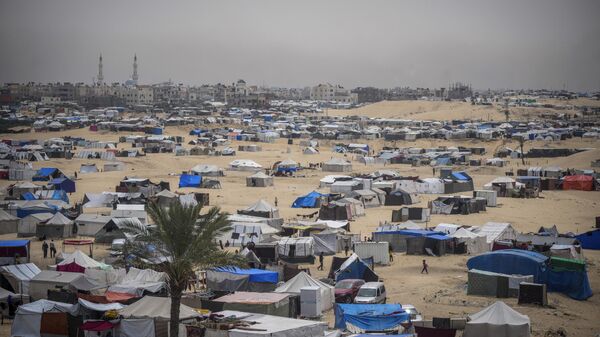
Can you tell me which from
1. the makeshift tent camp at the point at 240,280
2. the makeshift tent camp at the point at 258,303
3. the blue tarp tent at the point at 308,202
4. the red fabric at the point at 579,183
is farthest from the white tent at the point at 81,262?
the red fabric at the point at 579,183

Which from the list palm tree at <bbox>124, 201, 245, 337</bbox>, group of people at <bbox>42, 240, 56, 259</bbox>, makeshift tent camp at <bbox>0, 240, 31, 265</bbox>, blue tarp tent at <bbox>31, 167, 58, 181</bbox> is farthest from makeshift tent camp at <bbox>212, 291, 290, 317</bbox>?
blue tarp tent at <bbox>31, 167, 58, 181</bbox>

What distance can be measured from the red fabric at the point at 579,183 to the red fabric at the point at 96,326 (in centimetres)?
3455

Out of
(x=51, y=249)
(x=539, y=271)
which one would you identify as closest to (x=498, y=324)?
(x=539, y=271)

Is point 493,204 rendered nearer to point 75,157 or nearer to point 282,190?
point 282,190

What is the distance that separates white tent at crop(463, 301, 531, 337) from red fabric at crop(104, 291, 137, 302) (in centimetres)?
692

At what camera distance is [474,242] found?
24.3 metres

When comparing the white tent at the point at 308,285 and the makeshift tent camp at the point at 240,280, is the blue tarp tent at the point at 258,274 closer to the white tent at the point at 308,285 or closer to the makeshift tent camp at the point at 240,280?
the makeshift tent camp at the point at 240,280

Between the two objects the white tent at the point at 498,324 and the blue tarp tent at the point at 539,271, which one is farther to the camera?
the blue tarp tent at the point at 539,271

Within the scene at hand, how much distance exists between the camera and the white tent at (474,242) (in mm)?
24312

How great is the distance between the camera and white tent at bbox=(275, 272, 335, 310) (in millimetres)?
17094

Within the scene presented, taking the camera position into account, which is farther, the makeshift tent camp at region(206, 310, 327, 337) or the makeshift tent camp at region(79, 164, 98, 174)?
the makeshift tent camp at region(79, 164, 98, 174)

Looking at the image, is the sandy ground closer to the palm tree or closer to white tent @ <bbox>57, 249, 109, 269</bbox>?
white tent @ <bbox>57, 249, 109, 269</bbox>

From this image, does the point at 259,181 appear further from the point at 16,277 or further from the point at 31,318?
the point at 31,318

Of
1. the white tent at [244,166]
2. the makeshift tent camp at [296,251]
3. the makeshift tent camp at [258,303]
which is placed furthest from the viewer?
the white tent at [244,166]
